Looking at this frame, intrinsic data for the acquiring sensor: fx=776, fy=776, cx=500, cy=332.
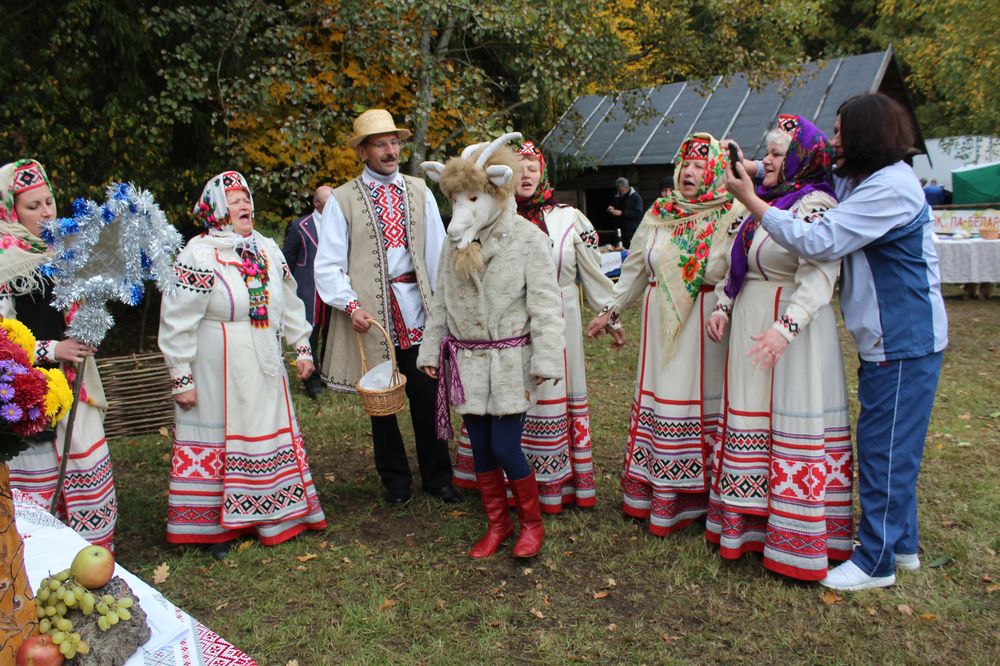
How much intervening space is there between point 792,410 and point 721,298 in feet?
2.20

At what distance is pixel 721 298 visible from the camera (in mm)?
3811

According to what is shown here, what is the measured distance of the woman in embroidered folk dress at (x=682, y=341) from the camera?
3.89m

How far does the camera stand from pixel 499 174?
11.7 feet

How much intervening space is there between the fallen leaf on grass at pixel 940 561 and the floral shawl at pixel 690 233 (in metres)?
1.58

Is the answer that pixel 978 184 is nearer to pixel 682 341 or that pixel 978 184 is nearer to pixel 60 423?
pixel 682 341

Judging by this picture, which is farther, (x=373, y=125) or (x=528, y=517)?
(x=373, y=125)

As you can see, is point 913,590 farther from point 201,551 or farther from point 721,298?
point 201,551

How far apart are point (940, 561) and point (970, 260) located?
9209 mm

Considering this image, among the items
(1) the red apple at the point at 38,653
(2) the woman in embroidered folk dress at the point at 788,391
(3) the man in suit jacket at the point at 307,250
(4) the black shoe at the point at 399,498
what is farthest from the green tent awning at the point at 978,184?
(1) the red apple at the point at 38,653

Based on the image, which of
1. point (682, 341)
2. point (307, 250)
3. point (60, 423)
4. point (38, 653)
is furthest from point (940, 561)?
point (307, 250)

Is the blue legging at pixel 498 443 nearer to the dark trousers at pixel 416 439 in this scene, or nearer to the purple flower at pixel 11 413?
the dark trousers at pixel 416 439

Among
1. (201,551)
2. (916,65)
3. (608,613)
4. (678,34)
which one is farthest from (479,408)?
(916,65)

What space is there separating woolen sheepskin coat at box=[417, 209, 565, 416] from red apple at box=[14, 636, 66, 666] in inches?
86.6

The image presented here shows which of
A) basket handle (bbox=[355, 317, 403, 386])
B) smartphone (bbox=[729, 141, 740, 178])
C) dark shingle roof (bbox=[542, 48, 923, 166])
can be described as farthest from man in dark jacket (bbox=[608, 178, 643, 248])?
smartphone (bbox=[729, 141, 740, 178])
